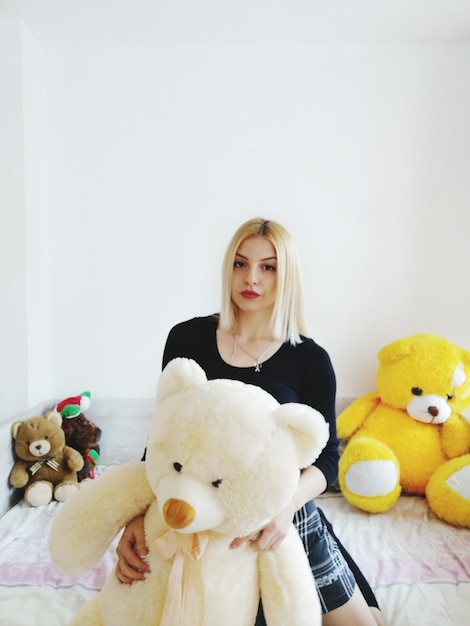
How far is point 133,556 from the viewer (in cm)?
85

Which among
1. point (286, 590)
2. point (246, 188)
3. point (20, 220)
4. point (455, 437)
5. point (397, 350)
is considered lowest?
point (455, 437)

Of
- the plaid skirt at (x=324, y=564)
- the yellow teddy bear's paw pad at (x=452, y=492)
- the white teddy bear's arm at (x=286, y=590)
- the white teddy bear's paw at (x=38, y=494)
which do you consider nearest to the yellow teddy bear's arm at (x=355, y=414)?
the yellow teddy bear's paw pad at (x=452, y=492)

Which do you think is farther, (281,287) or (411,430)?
(411,430)

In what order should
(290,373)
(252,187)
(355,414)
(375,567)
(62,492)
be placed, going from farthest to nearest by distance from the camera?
(252,187) → (355,414) → (62,492) → (375,567) → (290,373)

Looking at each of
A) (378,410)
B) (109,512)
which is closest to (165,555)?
(109,512)

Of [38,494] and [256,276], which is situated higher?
[256,276]

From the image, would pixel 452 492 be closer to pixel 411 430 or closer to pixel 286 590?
pixel 411 430

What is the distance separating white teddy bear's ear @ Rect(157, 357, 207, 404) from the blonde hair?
1.43 feet

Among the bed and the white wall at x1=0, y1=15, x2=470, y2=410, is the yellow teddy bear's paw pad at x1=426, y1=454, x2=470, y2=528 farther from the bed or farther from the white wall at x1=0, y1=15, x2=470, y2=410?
the white wall at x1=0, y1=15, x2=470, y2=410

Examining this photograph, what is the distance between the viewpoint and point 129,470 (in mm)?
912

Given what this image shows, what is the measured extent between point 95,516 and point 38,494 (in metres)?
1.10

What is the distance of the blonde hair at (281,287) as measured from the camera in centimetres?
125

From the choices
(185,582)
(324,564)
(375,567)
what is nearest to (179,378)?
(185,582)

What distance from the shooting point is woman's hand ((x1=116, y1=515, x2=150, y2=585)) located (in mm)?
840
